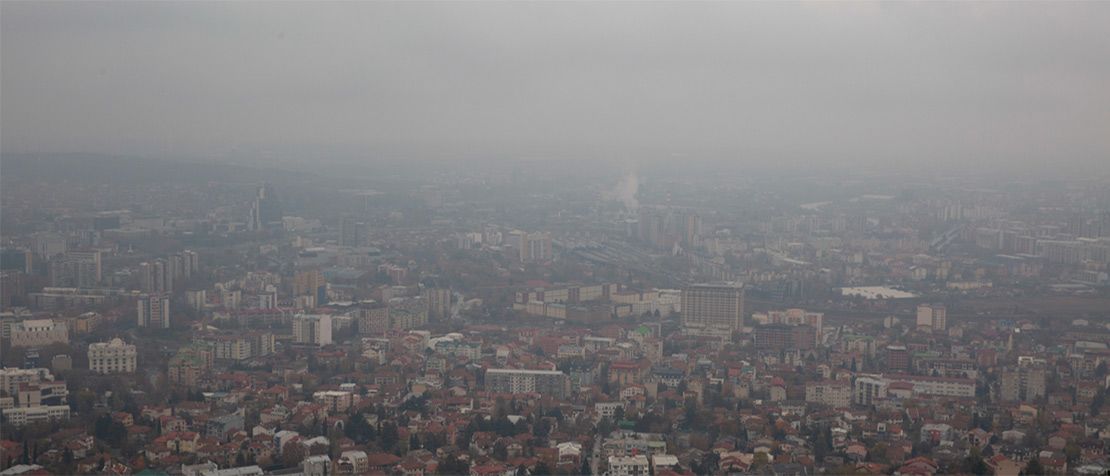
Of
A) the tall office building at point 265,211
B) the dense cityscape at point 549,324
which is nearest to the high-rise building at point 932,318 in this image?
the dense cityscape at point 549,324

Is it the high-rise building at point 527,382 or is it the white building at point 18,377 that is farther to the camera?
the high-rise building at point 527,382

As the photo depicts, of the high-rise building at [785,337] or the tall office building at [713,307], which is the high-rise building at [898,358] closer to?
the high-rise building at [785,337]

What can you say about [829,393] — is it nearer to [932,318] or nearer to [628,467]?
[628,467]

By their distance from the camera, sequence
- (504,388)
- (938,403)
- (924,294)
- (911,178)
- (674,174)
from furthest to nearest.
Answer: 1. (674,174)
2. (911,178)
3. (924,294)
4. (504,388)
5. (938,403)

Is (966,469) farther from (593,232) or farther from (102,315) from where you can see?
(593,232)

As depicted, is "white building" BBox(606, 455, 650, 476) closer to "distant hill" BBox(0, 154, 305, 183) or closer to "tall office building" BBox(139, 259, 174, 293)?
"tall office building" BBox(139, 259, 174, 293)

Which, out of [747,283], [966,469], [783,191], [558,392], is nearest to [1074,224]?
[747,283]
